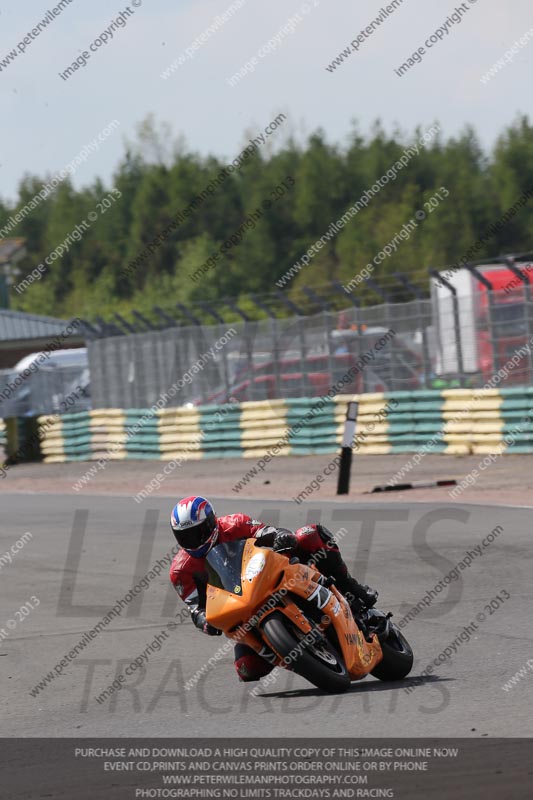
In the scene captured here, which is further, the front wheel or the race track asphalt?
the front wheel

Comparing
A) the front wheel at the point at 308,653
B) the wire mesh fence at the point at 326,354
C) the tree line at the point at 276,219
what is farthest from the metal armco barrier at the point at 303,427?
the tree line at the point at 276,219

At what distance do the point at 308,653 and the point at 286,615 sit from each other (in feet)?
0.70

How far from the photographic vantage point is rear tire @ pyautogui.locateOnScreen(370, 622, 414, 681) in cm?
725

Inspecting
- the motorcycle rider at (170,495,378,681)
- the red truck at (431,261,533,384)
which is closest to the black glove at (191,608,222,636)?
the motorcycle rider at (170,495,378,681)

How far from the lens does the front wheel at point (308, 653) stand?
6.69 m

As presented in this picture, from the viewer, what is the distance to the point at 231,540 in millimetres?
7004

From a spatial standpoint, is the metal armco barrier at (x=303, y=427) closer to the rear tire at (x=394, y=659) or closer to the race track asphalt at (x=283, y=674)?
the race track asphalt at (x=283, y=674)

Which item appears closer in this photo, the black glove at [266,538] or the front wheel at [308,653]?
the front wheel at [308,653]

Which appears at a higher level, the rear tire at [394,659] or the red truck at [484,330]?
the red truck at [484,330]

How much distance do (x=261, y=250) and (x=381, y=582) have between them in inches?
3146

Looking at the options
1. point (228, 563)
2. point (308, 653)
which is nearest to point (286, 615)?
point (308, 653)

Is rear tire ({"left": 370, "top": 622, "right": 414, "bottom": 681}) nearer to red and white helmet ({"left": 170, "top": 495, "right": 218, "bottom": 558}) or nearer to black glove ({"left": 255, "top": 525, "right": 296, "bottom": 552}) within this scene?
black glove ({"left": 255, "top": 525, "right": 296, "bottom": 552})

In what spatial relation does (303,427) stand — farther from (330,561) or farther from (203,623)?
(203,623)
